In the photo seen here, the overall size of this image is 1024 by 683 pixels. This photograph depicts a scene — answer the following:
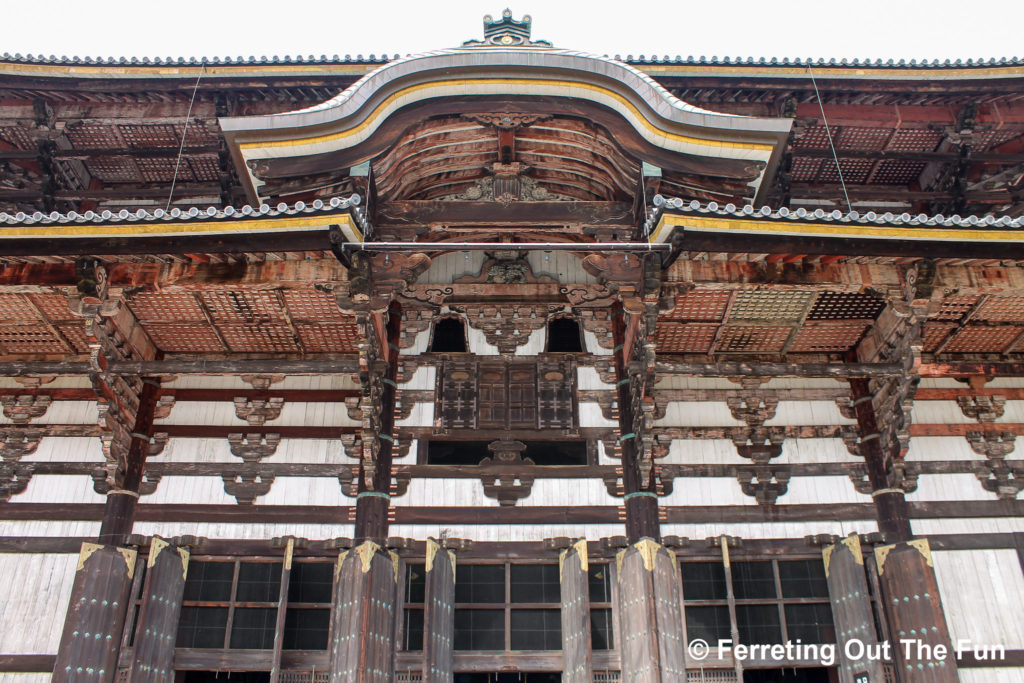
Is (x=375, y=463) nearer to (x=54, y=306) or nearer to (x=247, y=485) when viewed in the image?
(x=247, y=485)

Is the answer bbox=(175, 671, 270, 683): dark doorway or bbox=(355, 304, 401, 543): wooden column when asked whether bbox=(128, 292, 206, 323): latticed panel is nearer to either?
Result: bbox=(355, 304, 401, 543): wooden column

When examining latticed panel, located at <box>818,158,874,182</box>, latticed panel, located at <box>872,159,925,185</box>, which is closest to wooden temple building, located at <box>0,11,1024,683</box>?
latticed panel, located at <box>818,158,874,182</box>

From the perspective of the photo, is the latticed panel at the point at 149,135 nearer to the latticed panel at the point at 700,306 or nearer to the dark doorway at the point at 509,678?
the latticed panel at the point at 700,306

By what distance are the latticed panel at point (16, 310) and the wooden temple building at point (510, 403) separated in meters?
0.05

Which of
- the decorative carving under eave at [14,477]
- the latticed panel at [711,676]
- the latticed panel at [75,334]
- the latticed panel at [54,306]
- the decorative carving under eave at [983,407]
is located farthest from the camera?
the decorative carving under eave at [983,407]

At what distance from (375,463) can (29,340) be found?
5.33m

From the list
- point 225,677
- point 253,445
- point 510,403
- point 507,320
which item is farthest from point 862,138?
point 225,677

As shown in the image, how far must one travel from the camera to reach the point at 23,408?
10.6 meters

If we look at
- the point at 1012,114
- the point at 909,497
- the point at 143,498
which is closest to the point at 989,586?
the point at 909,497

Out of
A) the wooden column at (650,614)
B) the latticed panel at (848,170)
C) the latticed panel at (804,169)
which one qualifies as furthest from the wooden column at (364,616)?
the latticed panel at (848,170)

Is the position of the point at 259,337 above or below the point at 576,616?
above

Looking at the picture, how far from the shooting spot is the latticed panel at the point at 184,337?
34.2 ft

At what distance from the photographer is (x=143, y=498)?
1005 cm

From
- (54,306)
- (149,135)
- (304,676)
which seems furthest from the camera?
(149,135)
